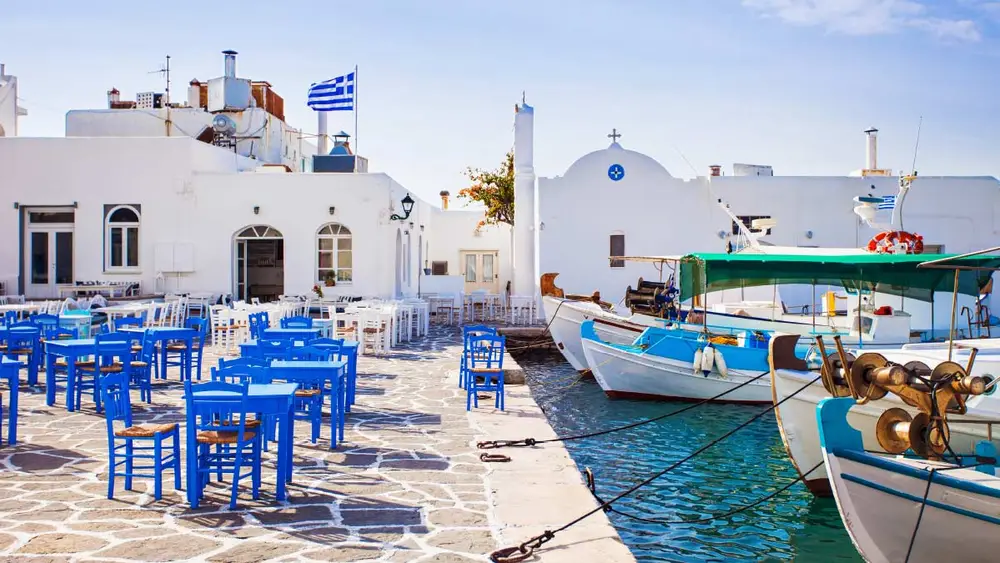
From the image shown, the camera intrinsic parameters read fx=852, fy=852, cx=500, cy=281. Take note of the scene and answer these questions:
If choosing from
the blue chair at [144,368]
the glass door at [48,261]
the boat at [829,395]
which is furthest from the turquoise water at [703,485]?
the glass door at [48,261]

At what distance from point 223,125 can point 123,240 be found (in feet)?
23.7

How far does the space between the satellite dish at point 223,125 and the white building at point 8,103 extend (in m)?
6.53

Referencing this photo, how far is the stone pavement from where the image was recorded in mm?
5355

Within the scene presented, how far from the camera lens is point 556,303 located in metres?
18.8

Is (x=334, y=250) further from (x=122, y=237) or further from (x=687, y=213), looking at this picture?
(x=687, y=213)

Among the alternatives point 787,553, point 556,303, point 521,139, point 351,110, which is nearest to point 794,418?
point 787,553

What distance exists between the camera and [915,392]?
21.6 feet

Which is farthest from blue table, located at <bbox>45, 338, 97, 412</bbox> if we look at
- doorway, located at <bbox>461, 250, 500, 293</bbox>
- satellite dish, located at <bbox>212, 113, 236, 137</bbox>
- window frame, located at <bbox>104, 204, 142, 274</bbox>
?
doorway, located at <bbox>461, 250, 500, 293</bbox>

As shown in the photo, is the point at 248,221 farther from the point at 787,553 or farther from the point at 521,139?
the point at 787,553

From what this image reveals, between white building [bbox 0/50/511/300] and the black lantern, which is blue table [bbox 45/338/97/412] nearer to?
white building [bbox 0/50/511/300]

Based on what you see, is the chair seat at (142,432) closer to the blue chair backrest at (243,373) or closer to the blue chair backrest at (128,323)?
the blue chair backrest at (243,373)

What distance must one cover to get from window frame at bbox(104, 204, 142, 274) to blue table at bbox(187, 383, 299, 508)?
17.4 meters

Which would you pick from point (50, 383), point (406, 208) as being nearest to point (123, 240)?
point (406, 208)

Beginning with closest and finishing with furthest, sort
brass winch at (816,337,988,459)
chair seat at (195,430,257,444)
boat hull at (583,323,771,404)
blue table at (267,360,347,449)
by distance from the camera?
chair seat at (195,430,257,444), brass winch at (816,337,988,459), blue table at (267,360,347,449), boat hull at (583,323,771,404)
